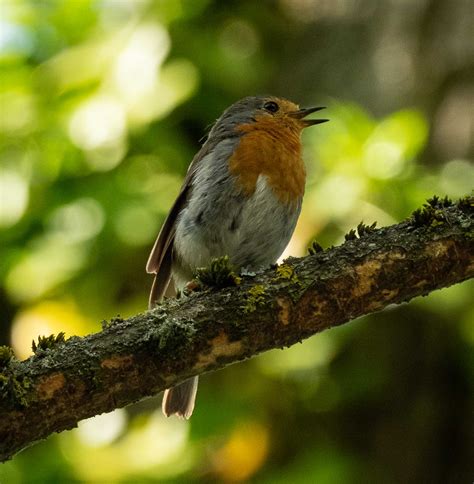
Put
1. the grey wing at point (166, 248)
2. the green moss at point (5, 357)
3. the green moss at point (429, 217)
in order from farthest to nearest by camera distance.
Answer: the grey wing at point (166, 248) < the green moss at point (429, 217) < the green moss at point (5, 357)

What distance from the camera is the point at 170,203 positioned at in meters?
4.90

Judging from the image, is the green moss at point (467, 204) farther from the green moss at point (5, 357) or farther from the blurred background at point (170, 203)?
the green moss at point (5, 357)

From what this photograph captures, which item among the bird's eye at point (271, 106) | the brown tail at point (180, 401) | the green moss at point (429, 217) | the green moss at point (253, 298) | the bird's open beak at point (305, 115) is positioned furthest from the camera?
the bird's eye at point (271, 106)

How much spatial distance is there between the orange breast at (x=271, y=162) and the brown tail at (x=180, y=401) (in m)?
1.01

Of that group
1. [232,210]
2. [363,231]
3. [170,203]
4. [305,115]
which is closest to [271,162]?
[232,210]

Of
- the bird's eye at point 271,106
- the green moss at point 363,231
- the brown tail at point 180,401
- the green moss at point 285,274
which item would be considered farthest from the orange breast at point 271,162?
the green moss at point 285,274

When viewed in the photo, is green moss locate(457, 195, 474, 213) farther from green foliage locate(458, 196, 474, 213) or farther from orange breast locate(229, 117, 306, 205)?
orange breast locate(229, 117, 306, 205)

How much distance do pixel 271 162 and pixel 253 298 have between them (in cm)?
163

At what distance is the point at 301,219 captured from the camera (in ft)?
15.2

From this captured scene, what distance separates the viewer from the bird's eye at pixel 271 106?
495 centimetres

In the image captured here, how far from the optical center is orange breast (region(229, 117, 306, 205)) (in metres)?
4.33

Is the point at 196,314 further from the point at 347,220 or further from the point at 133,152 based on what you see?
the point at 133,152

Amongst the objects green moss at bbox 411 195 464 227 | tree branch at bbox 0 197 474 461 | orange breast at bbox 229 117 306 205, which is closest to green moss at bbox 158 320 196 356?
tree branch at bbox 0 197 474 461

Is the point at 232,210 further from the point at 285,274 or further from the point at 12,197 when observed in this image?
the point at 285,274
